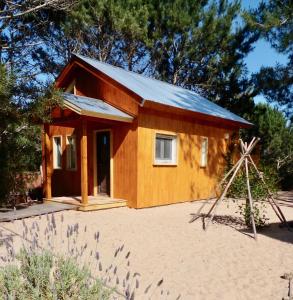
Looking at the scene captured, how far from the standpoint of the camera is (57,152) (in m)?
13.9

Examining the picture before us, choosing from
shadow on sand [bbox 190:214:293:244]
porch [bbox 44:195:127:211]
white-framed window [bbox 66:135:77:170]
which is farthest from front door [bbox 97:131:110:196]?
shadow on sand [bbox 190:214:293:244]

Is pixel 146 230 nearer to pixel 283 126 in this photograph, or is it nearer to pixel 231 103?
pixel 231 103

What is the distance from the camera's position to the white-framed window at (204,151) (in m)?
13.4

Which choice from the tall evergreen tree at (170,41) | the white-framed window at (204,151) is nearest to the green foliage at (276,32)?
the white-framed window at (204,151)

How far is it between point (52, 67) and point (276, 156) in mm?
14634

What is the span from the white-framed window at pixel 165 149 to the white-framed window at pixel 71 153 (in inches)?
136

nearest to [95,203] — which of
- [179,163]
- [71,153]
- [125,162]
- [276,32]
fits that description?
[125,162]

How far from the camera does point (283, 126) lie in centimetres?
2205

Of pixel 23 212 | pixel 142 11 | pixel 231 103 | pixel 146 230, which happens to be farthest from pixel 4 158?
pixel 231 103

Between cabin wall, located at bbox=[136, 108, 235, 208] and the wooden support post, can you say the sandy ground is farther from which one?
the wooden support post

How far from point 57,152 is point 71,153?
93 centimetres

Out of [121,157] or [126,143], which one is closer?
[126,143]

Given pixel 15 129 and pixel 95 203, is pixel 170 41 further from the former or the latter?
pixel 95 203

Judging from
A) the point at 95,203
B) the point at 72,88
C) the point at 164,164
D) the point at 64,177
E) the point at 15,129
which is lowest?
the point at 95,203
